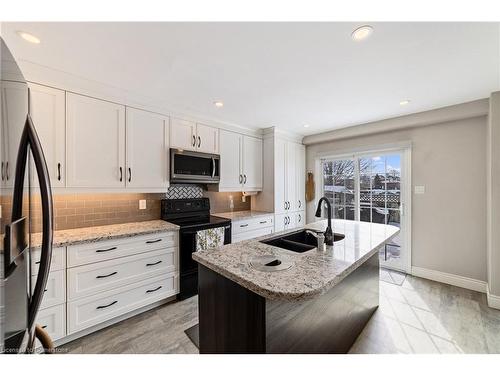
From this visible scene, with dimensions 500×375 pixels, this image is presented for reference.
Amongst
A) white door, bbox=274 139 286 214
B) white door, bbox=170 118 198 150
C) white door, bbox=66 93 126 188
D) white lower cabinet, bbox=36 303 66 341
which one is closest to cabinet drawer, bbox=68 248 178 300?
white lower cabinet, bbox=36 303 66 341

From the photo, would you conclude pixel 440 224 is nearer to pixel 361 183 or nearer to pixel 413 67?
pixel 361 183

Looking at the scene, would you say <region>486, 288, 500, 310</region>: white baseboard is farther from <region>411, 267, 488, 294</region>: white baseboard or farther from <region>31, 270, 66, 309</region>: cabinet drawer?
<region>31, 270, 66, 309</region>: cabinet drawer

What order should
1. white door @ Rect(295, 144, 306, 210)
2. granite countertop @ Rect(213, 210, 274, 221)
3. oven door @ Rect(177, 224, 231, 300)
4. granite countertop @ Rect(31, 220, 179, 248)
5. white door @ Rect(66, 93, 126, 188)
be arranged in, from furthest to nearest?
white door @ Rect(295, 144, 306, 210) < granite countertop @ Rect(213, 210, 274, 221) < oven door @ Rect(177, 224, 231, 300) < white door @ Rect(66, 93, 126, 188) < granite countertop @ Rect(31, 220, 179, 248)

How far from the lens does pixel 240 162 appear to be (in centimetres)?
341

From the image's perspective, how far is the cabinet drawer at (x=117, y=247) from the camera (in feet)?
5.82

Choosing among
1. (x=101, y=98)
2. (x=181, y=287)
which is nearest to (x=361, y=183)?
(x=181, y=287)

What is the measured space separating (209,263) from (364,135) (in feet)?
11.3

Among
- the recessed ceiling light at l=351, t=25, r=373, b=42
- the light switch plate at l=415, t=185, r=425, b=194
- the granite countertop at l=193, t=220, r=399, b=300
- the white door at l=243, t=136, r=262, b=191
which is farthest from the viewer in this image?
the white door at l=243, t=136, r=262, b=191

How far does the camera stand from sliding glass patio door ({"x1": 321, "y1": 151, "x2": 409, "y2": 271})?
3.25m

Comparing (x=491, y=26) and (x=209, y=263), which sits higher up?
(x=491, y=26)

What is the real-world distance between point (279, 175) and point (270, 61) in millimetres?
2214

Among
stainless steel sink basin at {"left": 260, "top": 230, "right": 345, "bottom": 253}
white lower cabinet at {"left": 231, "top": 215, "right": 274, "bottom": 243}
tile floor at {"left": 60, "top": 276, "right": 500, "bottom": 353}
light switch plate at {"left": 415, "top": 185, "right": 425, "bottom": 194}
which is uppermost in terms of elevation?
light switch plate at {"left": 415, "top": 185, "right": 425, "bottom": 194}

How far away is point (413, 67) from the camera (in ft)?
5.81
